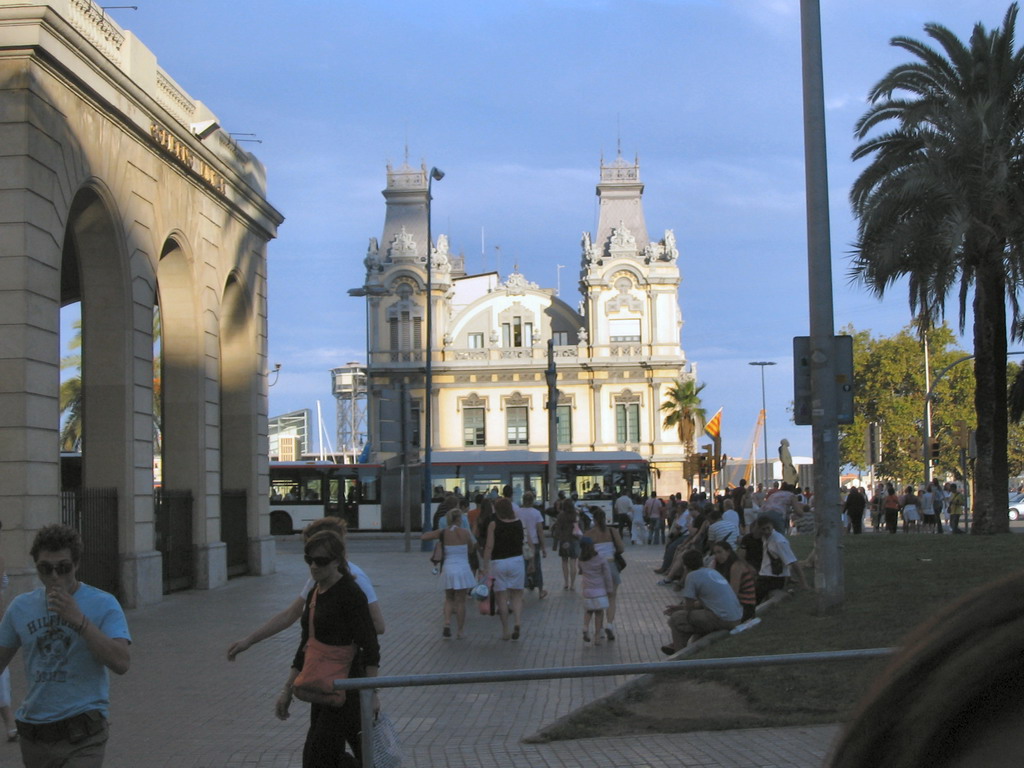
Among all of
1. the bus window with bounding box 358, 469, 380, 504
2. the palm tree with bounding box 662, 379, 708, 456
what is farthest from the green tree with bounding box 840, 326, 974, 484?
the bus window with bounding box 358, 469, 380, 504

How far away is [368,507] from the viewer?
2100 inches

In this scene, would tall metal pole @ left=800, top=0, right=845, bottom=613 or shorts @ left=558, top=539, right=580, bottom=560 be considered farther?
shorts @ left=558, top=539, right=580, bottom=560

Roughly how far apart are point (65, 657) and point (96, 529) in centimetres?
1471

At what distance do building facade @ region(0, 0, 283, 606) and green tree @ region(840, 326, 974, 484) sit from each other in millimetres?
56061

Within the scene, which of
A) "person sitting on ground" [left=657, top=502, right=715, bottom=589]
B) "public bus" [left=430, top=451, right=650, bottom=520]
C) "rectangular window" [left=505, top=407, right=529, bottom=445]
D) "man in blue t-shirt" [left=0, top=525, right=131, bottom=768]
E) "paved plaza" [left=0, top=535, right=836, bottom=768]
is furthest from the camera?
"rectangular window" [left=505, top=407, right=529, bottom=445]

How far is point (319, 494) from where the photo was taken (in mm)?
53062

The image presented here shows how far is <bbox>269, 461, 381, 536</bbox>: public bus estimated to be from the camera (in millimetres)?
52906

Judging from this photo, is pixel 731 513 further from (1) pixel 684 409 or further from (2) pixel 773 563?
(1) pixel 684 409

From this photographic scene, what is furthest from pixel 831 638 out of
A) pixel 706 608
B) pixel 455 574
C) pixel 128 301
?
pixel 128 301

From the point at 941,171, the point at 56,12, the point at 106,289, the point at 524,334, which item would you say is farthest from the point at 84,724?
the point at 524,334

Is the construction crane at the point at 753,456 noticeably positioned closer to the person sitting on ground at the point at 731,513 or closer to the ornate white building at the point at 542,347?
the ornate white building at the point at 542,347

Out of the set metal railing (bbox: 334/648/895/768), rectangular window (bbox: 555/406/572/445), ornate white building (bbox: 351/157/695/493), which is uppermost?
ornate white building (bbox: 351/157/695/493)

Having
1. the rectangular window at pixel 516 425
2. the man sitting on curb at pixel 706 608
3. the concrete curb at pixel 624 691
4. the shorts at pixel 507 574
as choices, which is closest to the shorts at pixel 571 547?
the shorts at pixel 507 574

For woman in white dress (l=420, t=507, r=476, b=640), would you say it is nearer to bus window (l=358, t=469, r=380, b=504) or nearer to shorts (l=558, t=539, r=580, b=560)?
shorts (l=558, t=539, r=580, b=560)
